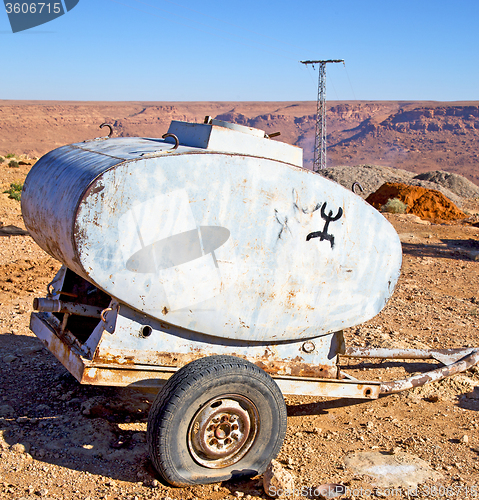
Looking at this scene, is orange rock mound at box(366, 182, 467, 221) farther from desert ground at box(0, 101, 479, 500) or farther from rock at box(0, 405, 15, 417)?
rock at box(0, 405, 15, 417)

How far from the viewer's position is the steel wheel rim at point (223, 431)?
2844 millimetres

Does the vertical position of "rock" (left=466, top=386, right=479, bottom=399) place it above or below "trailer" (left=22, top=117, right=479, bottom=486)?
below

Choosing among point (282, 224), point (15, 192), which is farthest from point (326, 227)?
point (15, 192)

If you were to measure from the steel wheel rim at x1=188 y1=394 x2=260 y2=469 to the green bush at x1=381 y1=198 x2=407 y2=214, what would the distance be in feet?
45.2

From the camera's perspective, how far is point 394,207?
52.1 feet

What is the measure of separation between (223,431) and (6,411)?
5.91 ft

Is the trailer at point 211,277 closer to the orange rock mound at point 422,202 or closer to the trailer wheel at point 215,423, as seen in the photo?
the trailer wheel at point 215,423

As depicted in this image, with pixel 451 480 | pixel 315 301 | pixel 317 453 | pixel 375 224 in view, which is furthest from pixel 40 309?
pixel 451 480

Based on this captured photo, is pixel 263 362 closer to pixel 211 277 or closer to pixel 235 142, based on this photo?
pixel 211 277

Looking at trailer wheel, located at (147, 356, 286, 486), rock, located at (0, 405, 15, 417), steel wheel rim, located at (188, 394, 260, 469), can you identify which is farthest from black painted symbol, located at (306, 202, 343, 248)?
rock, located at (0, 405, 15, 417)

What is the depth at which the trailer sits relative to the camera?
2.83m

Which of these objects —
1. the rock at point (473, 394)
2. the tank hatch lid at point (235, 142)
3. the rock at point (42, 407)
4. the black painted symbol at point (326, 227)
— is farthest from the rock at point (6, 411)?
the rock at point (473, 394)

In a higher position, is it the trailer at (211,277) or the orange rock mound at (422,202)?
the trailer at (211,277)

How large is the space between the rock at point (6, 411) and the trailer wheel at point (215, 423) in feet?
4.87
